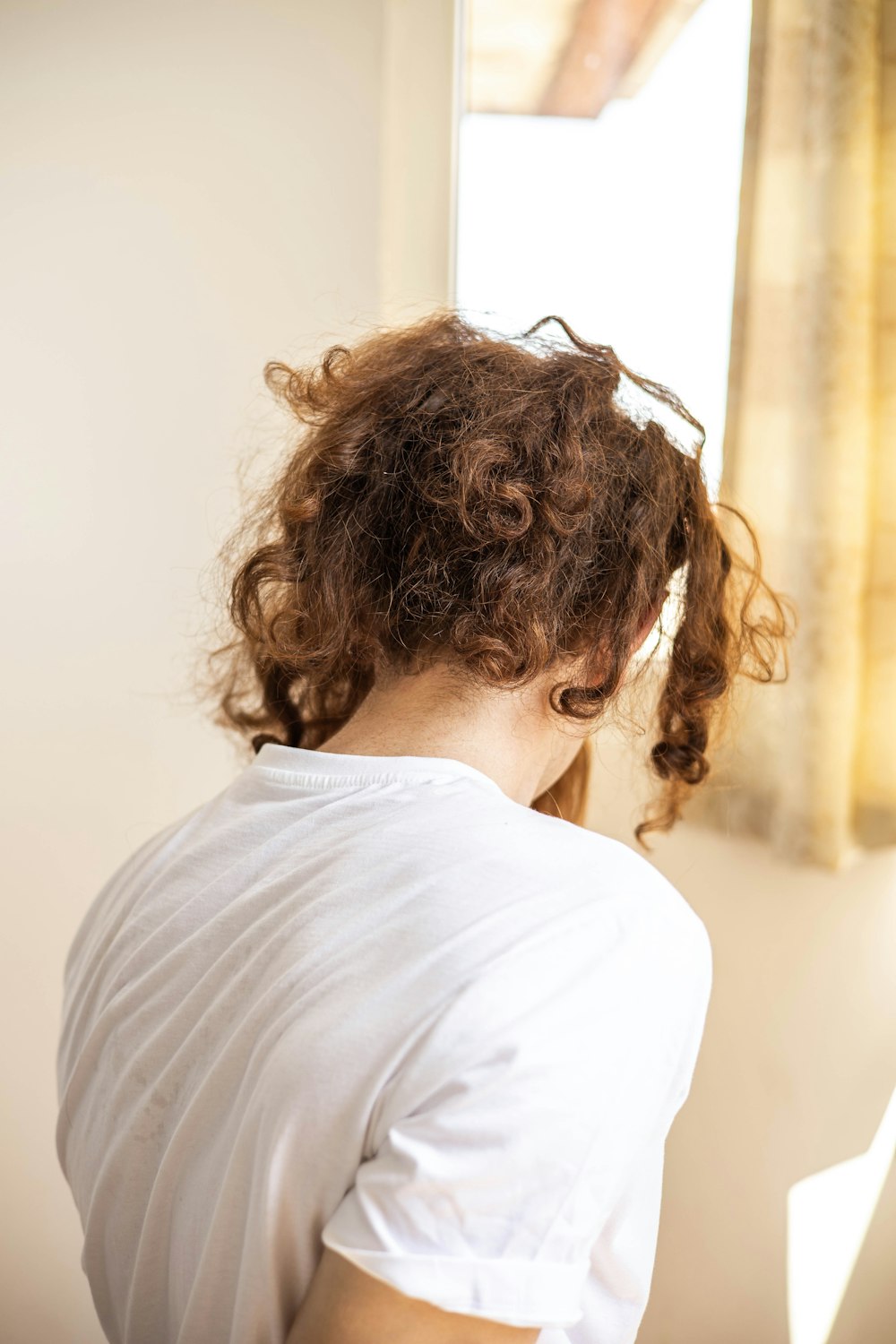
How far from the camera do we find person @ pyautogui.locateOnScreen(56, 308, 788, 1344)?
0.54 meters

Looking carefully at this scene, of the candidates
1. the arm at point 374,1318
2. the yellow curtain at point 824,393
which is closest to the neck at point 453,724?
the arm at point 374,1318

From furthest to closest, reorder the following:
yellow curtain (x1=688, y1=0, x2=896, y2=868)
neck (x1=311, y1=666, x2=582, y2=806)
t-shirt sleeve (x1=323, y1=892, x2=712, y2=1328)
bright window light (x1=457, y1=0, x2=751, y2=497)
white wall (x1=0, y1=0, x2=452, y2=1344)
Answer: white wall (x1=0, y1=0, x2=452, y2=1344), bright window light (x1=457, y1=0, x2=751, y2=497), yellow curtain (x1=688, y1=0, x2=896, y2=868), neck (x1=311, y1=666, x2=582, y2=806), t-shirt sleeve (x1=323, y1=892, x2=712, y2=1328)

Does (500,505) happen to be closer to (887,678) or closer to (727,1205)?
(887,678)

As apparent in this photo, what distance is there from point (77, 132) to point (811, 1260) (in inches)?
65.6

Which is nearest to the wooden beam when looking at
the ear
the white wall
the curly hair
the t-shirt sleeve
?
the white wall

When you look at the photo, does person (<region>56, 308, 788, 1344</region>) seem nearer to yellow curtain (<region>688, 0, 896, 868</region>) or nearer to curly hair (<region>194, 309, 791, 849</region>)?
curly hair (<region>194, 309, 791, 849</region>)

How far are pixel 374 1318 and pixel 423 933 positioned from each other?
0.20 m

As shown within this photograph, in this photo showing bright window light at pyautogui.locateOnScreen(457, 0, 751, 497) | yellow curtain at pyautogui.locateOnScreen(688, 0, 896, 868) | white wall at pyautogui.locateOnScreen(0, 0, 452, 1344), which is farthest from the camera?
white wall at pyautogui.locateOnScreen(0, 0, 452, 1344)

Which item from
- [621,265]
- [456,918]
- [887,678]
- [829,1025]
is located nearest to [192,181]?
[621,265]

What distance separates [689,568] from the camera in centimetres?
89

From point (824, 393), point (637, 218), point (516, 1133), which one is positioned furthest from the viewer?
point (637, 218)

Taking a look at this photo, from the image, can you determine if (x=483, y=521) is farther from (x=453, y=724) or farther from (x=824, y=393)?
(x=824, y=393)

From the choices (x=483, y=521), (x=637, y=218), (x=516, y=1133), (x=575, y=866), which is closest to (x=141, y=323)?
(x=637, y=218)

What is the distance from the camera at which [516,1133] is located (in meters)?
0.52
